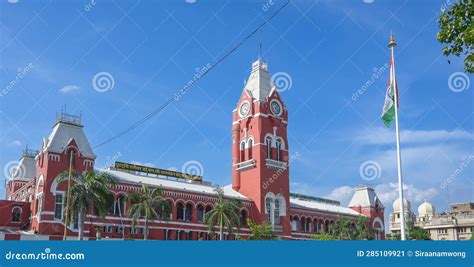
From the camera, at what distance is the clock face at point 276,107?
7675 centimetres

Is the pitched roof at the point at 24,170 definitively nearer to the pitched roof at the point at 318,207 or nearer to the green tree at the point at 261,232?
the green tree at the point at 261,232

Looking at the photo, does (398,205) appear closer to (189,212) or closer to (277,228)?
(277,228)

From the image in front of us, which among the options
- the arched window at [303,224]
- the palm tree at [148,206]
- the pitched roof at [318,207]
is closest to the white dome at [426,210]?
the pitched roof at [318,207]

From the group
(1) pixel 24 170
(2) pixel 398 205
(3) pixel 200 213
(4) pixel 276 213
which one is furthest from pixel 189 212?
(2) pixel 398 205

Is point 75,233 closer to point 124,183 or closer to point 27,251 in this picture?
point 124,183

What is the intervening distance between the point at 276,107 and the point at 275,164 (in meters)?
8.79

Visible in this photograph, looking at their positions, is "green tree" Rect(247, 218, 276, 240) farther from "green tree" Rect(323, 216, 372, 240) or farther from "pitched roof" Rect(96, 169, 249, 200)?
"green tree" Rect(323, 216, 372, 240)

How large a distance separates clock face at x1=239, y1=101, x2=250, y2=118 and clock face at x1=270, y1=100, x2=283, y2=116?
11.7 ft

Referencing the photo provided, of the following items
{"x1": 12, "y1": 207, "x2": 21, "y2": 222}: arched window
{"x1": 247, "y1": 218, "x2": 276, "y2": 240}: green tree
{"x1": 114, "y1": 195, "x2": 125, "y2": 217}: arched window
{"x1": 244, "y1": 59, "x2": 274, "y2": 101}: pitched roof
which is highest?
{"x1": 244, "y1": 59, "x2": 274, "y2": 101}: pitched roof

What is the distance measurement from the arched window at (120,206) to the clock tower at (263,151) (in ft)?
65.0

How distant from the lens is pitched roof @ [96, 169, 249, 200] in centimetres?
6323

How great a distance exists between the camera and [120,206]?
200 ft

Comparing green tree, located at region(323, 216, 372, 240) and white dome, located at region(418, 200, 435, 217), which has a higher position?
white dome, located at region(418, 200, 435, 217)

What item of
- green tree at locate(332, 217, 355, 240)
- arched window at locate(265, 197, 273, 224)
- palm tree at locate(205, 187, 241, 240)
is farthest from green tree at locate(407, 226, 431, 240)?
palm tree at locate(205, 187, 241, 240)
